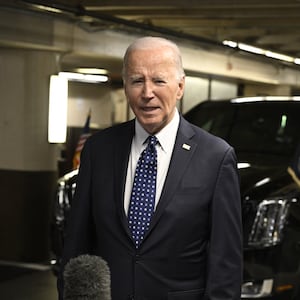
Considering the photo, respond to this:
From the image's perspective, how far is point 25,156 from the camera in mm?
8477

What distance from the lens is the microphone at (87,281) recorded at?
1.23 metres

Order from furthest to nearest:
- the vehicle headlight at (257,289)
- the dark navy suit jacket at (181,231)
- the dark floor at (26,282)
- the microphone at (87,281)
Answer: the dark floor at (26,282) → the vehicle headlight at (257,289) → the dark navy suit jacket at (181,231) → the microphone at (87,281)

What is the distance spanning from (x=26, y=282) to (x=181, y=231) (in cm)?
546

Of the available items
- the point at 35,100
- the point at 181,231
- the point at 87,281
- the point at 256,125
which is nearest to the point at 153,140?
the point at 181,231

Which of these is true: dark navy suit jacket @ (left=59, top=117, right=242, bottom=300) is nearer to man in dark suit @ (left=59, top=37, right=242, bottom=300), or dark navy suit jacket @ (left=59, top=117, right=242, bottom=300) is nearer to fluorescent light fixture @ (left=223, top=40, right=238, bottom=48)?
man in dark suit @ (left=59, top=37, right=242, bottom=300)

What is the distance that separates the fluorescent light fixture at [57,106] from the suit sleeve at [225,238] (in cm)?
596

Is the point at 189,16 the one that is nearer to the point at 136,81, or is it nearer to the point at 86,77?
the point at 86,77

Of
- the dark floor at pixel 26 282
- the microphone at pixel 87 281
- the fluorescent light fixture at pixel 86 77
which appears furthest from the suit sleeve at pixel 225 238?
the fluorescent light fixture at pixel 86 77

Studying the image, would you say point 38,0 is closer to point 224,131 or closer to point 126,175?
point 224,131

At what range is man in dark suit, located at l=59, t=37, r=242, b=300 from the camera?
2.39m

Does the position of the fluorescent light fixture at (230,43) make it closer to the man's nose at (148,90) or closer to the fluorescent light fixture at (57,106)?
the fluorescent light fixture at (57,106)

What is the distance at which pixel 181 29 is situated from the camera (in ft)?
35.1

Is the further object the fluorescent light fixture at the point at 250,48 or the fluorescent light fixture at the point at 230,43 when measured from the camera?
the fluorescent light fixture at the point at 250,48

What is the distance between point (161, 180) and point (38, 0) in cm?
469
